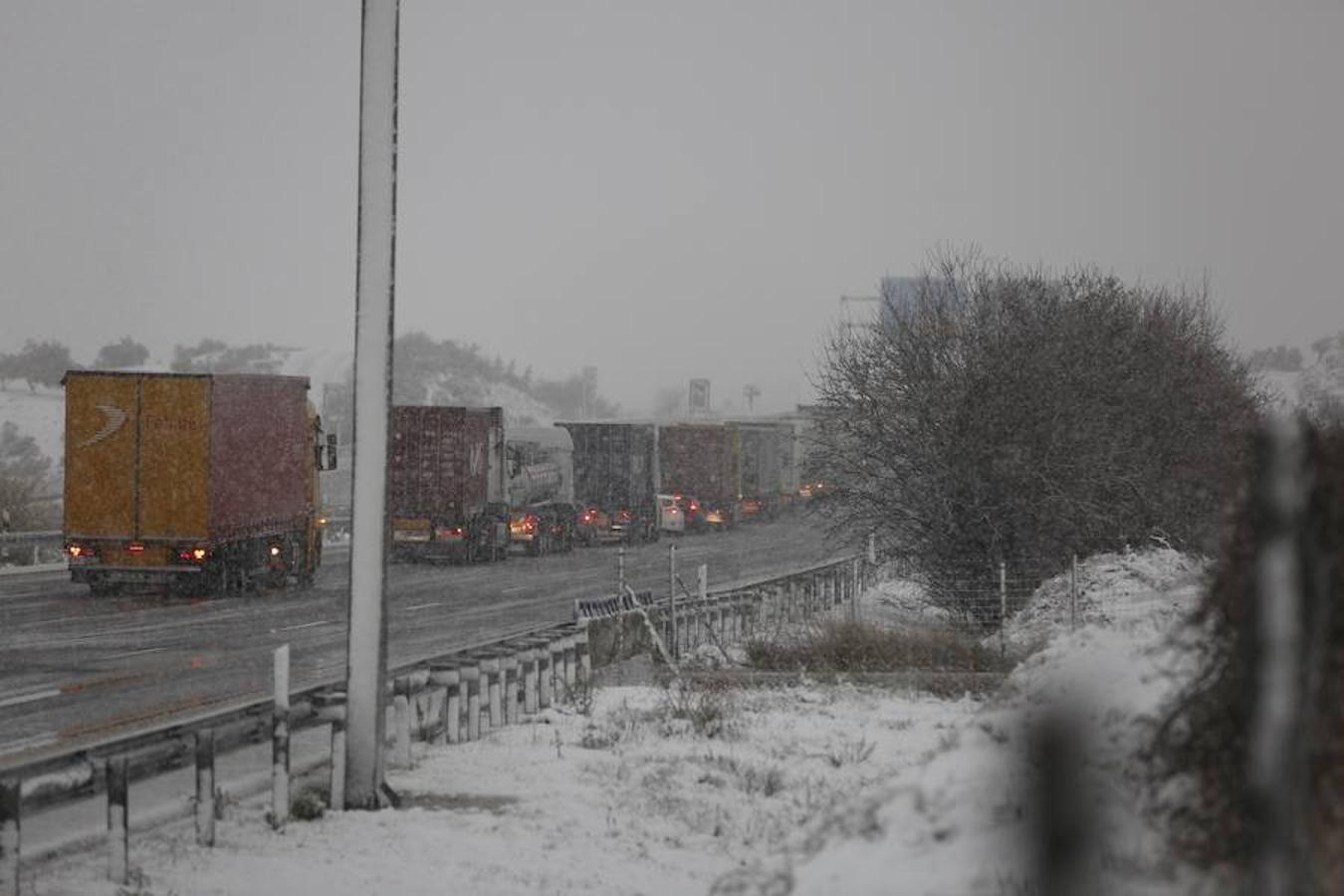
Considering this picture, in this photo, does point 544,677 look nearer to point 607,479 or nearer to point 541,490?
point 541,490

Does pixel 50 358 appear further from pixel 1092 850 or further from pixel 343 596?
pixel 1092 850

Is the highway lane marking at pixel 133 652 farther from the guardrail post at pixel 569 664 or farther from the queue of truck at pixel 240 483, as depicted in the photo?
the guardrail post at pixel 569 664

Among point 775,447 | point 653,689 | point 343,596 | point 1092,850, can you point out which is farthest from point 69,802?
point 775,447

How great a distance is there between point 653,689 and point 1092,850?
36.3 ft

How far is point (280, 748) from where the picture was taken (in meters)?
9.32

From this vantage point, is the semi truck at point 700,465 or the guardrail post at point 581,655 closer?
the guardrail post at point 581,655

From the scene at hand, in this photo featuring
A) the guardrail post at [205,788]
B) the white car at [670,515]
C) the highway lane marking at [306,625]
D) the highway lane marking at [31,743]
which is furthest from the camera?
the white car at [670,515]

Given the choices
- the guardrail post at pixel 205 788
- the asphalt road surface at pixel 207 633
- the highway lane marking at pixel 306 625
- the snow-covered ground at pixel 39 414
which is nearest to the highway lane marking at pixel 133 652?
the asphalt road surface at pixel 207 633

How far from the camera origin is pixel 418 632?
2269 cm

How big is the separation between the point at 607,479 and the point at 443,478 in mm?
15104

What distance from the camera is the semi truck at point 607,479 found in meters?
54.2

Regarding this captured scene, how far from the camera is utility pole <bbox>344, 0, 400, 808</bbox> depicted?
984 cm

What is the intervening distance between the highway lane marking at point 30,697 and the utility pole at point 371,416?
6.44 metres

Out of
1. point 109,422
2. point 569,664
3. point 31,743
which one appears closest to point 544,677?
point 569,664
